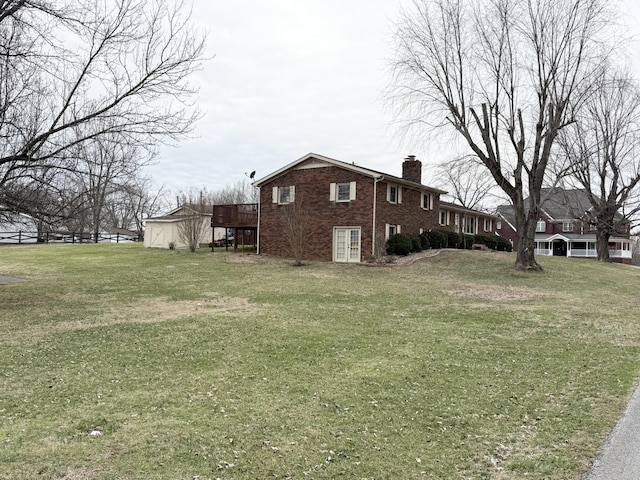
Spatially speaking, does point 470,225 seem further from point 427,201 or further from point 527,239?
→ point 527,239

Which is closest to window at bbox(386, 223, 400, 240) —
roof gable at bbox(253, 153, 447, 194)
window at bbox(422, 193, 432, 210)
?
roof gable at bbox(253, 153, 447, 194)

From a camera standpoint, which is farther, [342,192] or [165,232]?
[165,232]

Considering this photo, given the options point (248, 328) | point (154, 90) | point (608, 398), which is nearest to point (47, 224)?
point (154, 90)

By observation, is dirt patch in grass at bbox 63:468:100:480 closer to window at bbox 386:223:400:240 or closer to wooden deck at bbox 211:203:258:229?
window at bbox 386:223:400:240

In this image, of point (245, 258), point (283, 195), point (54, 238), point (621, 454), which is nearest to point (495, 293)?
point (621, 454)

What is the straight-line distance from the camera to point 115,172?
38.2 feet

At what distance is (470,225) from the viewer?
37.8 m

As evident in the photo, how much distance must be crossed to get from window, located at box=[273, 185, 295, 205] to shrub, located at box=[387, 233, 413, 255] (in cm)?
619

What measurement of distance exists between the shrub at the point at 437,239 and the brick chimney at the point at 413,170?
10.9ft

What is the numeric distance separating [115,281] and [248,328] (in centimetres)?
972

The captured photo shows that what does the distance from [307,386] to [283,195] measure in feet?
70.7

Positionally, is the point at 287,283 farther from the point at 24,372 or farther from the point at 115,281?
the point at 24,372

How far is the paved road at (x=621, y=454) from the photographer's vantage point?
11.4 ft

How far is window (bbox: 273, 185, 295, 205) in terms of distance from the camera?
26.1m
